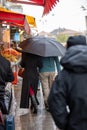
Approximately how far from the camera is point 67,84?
3.85 metres

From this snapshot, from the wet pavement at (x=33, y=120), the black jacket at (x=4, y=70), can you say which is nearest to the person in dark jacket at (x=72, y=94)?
the black jacket at (x=4, y=70)

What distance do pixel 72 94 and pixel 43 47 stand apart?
17.3 ft

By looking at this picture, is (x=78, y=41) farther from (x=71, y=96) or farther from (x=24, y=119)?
(x=24, y=119)

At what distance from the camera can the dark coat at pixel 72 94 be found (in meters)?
3.81

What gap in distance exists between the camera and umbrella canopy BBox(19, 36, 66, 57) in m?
8.87

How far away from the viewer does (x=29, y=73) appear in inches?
356

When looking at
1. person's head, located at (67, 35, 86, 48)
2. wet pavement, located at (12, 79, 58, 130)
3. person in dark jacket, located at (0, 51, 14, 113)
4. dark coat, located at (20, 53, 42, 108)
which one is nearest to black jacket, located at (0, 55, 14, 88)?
person in dark jacket, located at (0, 51, 14, 113)

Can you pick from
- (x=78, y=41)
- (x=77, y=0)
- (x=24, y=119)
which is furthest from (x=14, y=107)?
(x=77, y=0)

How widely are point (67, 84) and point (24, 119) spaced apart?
15.9 ft

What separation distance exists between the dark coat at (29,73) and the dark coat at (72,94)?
505cm

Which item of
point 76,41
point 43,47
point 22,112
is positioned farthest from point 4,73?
point 76,41

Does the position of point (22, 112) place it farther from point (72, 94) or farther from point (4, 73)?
point (72, 94)

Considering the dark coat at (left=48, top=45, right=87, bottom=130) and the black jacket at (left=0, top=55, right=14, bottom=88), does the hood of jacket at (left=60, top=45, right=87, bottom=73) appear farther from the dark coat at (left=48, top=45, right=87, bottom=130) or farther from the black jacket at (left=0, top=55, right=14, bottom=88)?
the black jacket at (left=0, top=55, right=14, bottom=88)

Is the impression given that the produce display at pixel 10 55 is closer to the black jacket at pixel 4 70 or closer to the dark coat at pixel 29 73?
the dark coat at pixel 29 73
